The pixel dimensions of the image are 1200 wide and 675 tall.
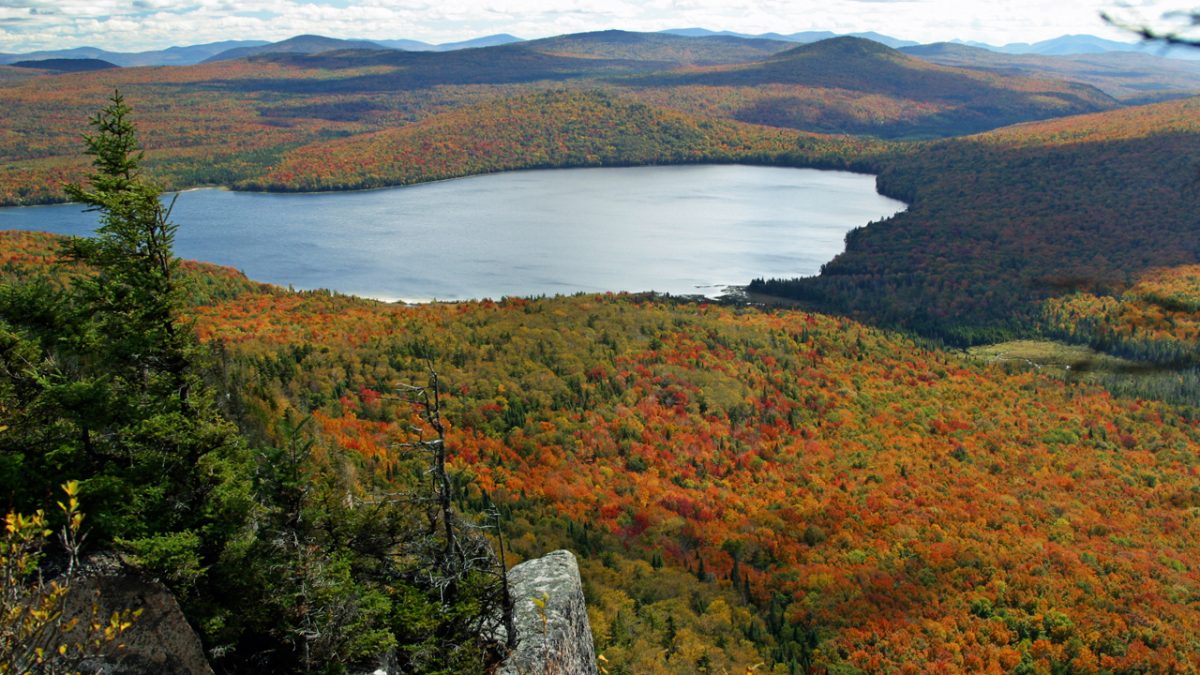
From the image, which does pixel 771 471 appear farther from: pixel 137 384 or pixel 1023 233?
pixel 1023 233

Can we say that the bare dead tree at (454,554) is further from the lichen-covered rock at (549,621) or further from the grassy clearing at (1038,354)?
the grassy clearing at (1038,354)

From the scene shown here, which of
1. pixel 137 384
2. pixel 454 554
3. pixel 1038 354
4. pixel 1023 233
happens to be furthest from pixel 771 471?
pixel 1023 233

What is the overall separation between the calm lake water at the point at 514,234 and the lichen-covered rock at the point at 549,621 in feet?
265

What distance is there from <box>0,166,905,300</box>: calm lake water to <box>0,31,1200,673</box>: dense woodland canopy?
1685 centimetres

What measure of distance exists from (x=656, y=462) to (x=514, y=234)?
86.9 meters

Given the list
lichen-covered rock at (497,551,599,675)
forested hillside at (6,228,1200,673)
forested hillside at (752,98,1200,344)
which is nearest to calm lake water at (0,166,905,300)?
forested hillside at (752,98,1200,344)

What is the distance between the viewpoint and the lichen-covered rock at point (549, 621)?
1363cm

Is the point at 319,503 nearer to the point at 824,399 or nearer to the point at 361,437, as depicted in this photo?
the point at 361,437

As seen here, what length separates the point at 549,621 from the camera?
1452 centimetres

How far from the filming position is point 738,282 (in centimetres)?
11012

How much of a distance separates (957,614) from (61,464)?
1511 inches

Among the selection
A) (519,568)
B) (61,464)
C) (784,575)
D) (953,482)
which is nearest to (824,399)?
(953,482)

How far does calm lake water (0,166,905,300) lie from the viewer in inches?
4181

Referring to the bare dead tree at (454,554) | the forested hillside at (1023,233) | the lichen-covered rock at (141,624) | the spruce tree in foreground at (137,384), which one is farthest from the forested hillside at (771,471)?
the forested hillside at (1023,233)
